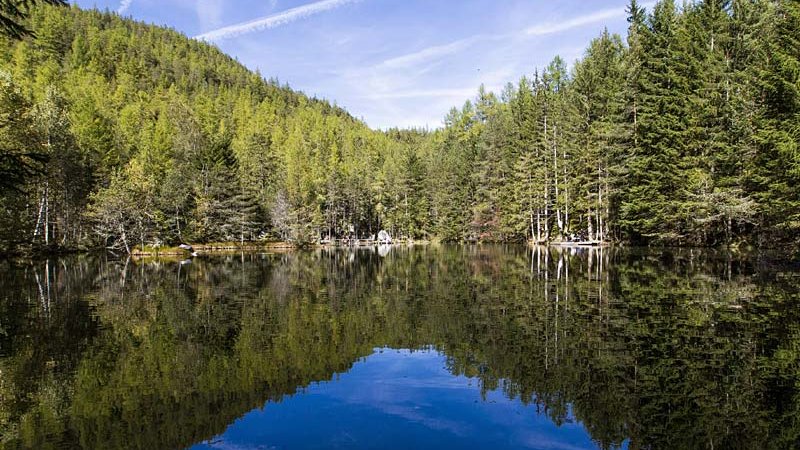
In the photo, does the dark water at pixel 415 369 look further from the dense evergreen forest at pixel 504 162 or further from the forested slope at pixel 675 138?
the forested slope at pixel 675 138

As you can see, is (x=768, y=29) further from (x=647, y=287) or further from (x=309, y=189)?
(x=309, y=189)

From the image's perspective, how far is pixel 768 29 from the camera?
35.1 m

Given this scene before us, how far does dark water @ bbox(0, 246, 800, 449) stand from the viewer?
7.34m

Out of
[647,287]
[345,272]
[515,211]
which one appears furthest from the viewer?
[515,211]

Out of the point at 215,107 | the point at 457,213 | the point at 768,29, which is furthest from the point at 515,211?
the point at 215,107

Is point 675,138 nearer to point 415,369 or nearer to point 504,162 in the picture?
point 504,162

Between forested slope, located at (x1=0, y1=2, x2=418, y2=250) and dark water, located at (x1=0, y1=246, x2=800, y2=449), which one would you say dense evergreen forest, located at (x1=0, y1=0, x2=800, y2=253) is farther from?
dark water, located at (x1=0, y1=246, x2=800, y2=449)

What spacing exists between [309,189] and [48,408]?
75.4 metres

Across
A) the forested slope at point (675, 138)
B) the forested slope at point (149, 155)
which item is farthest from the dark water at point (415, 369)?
the forested slope at point (675, 138)

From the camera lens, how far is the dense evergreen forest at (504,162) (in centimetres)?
3228

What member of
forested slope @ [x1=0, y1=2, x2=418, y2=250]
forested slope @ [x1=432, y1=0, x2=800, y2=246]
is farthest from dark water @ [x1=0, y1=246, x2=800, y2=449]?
forested slope @ [x1=432, y1=0, x2=800, y2=246]

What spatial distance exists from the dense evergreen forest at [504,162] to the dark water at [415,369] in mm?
4243

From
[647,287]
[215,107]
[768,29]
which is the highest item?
[215,107]

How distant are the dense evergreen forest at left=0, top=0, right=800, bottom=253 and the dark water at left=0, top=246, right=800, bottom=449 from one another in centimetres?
424
